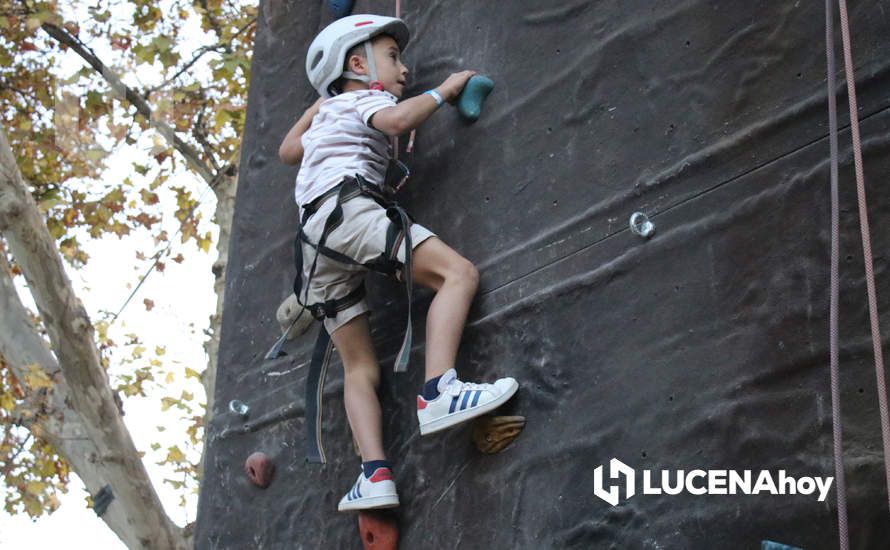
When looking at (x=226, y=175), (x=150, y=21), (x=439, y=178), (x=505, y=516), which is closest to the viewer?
(x=505, y=516)

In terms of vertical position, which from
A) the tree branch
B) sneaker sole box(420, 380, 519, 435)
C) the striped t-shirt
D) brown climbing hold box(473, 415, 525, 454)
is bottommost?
brown climbing hold box(473, 415, 525, 454)

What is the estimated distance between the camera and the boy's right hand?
13.4 ft

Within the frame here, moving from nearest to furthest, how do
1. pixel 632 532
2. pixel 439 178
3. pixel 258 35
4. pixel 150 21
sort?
1. pixel 632 532
2. pixel 439 178
3. pixel 258 35
4. pixel 150 21

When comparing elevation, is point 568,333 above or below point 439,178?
below

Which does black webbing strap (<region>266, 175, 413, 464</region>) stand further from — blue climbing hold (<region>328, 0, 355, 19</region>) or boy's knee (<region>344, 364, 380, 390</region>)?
blue climbing hold (<region>328, 0, 355, 19</region>)

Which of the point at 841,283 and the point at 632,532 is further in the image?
the point at 632,532

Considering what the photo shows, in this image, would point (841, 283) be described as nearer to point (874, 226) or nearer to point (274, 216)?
point (874, 226)

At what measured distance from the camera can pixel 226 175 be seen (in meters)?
10.8

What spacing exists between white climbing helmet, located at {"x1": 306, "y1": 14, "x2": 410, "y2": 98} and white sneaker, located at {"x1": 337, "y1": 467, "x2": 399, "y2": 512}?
1.37 m

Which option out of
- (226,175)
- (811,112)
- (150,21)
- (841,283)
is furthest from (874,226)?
(150,21)

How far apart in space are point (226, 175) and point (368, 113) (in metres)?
6.78

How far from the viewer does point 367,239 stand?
4023 mm

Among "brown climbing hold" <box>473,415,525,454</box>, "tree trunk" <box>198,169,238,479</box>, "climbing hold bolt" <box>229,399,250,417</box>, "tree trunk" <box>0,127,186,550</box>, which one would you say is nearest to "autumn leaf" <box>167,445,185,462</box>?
"tree trunk" <box>198,169,238,479</box>

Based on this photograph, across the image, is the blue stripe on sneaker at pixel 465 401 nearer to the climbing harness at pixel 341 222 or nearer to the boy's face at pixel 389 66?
the climbing harness at pixel 341 222
